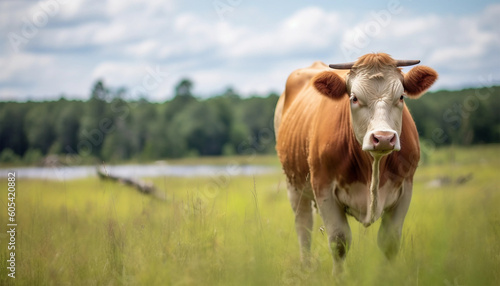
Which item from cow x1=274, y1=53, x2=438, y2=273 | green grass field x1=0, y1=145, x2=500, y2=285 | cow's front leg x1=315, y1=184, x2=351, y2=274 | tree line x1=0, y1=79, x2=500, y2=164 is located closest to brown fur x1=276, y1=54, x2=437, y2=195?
cow x1=274, y1=53, x2=438, y2=273

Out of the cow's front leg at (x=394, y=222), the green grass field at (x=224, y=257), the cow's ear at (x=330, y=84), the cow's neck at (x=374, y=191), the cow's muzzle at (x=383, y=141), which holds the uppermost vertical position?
the cow's ear at (x=330, y=84)

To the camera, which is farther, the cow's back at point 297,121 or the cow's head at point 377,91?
the cow's back at point 297,121

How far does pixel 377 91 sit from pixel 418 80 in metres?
0.62

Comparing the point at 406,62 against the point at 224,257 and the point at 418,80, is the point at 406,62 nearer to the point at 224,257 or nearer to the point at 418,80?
the point at 418,80

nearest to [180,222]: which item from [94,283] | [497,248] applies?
[94,283]

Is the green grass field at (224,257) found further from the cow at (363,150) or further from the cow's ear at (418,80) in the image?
the cow's ear at (418,80)

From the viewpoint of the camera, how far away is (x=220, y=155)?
61625 mm

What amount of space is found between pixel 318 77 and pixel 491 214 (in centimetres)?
305

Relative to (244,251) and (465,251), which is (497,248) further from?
(244,251)

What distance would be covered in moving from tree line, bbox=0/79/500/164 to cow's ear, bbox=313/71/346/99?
26.3 meters

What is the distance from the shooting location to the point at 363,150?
451cm

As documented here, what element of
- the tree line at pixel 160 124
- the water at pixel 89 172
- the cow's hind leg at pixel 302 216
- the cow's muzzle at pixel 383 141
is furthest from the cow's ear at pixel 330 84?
the tree line at pixel 160 124

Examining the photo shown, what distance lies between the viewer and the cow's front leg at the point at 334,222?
5055 millimetres

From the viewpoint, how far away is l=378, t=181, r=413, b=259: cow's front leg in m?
4.91
